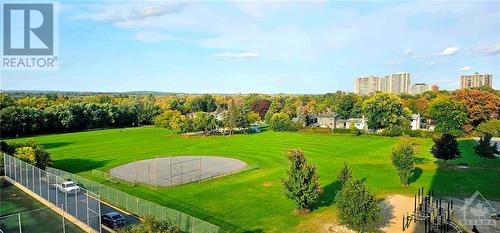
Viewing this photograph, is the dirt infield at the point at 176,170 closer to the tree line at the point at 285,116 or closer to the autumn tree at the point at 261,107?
the tree line at the point at 285,116

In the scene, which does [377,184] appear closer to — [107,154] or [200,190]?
[200,190]

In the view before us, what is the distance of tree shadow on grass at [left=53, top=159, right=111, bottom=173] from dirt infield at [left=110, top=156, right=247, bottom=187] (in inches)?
149

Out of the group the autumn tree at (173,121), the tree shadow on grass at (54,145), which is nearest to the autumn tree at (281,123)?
the autumn tree at (173,121)

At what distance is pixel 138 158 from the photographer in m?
54.8

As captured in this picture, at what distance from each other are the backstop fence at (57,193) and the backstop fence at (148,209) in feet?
7.98

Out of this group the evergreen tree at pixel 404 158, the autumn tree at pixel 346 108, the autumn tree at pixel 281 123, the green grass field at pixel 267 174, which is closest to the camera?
the green grass field at pixel 267 174

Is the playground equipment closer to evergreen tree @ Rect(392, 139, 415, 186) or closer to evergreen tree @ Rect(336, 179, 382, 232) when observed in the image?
evergreen tree @ Rect(336, 179, 382, 232)

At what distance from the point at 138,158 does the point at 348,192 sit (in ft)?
128

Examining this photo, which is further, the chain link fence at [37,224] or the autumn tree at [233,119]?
the autumn tree at [233,119]

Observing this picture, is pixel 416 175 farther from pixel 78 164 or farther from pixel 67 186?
pixel 78 164

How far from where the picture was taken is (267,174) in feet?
140

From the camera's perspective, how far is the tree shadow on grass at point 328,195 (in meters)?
30.6

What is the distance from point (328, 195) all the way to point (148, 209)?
1654 centimetres

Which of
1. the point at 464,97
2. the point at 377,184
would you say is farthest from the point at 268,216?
the point at 464,97
